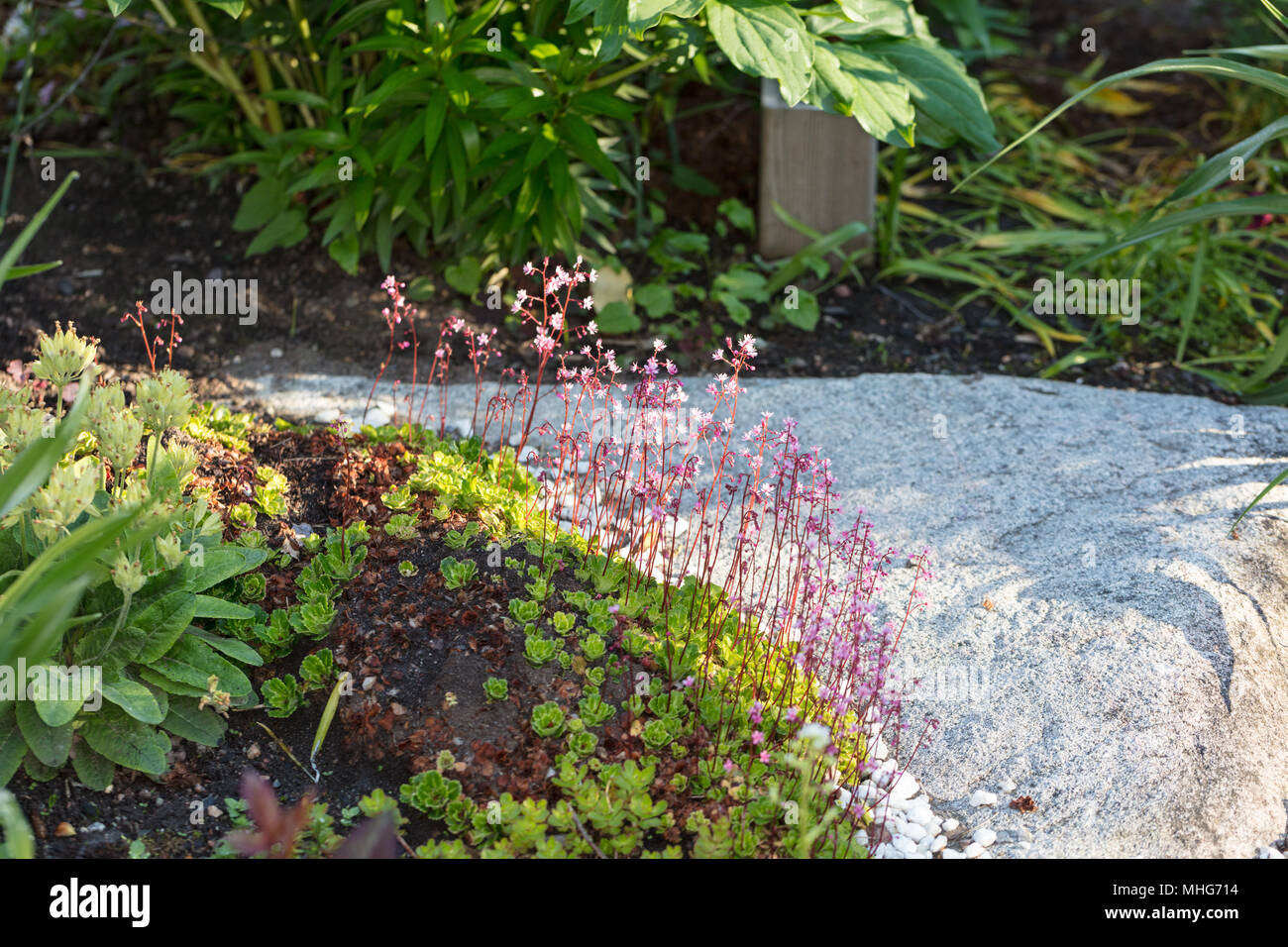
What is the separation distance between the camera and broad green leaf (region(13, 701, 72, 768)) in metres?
2.21

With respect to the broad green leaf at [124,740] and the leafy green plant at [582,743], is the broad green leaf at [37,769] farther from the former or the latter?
the leafy green plant at [582,743]

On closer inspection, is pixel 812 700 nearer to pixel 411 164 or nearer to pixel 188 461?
pixel 188 461

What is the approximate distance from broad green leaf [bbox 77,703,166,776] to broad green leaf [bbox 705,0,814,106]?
219 cm

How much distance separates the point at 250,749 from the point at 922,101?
283 centimetres

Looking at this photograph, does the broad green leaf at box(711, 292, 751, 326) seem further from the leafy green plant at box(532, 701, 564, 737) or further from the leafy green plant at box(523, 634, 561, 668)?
the leafy green plant at box(532, 701, 564, 737)

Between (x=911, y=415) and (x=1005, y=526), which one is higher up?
(x=911, y=415)

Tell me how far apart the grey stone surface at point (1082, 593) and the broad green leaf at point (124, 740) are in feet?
5.29

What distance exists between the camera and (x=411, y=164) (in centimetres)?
390

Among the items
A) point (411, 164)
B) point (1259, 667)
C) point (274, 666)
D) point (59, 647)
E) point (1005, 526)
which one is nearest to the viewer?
point (59, 647)

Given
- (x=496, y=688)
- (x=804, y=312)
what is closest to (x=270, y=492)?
(x=496, y=688)

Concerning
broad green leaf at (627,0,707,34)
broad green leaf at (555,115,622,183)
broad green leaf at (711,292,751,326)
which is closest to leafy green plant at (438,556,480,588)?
broad green leaf at (627,0,707,34)
